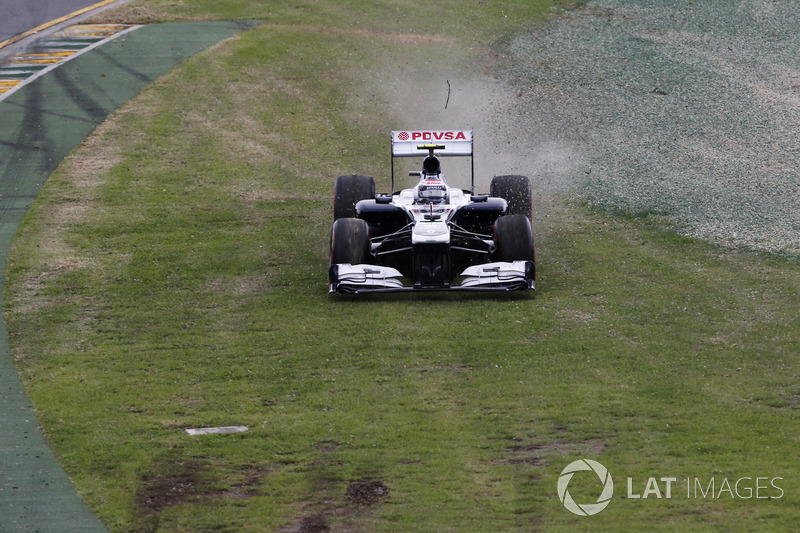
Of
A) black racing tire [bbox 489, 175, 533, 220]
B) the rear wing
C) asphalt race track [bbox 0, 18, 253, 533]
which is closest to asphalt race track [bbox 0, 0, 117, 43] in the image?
asphalt race track [bbox 0, 18, 253, 533]

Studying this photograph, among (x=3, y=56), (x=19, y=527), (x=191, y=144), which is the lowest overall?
(x=19, y=527)

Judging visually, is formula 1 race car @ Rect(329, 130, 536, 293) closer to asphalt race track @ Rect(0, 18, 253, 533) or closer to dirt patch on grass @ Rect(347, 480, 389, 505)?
dirt patch on grass @ Rect(347, 480, 389, 505)

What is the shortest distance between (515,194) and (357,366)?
639 centimetres

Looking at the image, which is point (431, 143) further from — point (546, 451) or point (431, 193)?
point (546, 451)

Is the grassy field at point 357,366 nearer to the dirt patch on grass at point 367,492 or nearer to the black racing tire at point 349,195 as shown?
the dirt patch on grass at point 367,492

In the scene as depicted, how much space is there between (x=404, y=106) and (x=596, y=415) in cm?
1956

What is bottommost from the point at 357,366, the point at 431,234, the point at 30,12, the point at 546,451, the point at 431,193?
the point at 546,451

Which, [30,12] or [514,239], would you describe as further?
[30,12]

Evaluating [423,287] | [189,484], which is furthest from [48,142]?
[189,484]

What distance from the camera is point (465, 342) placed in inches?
693

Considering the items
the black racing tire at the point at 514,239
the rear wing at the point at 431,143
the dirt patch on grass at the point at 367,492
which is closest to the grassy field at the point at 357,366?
the dirt patch on grass at the point at 367,492

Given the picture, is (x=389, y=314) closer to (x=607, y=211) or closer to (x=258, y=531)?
(x=258, y=531)

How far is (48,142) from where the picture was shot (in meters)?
29.2

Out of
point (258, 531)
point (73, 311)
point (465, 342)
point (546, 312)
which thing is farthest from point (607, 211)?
point (258, 531)
